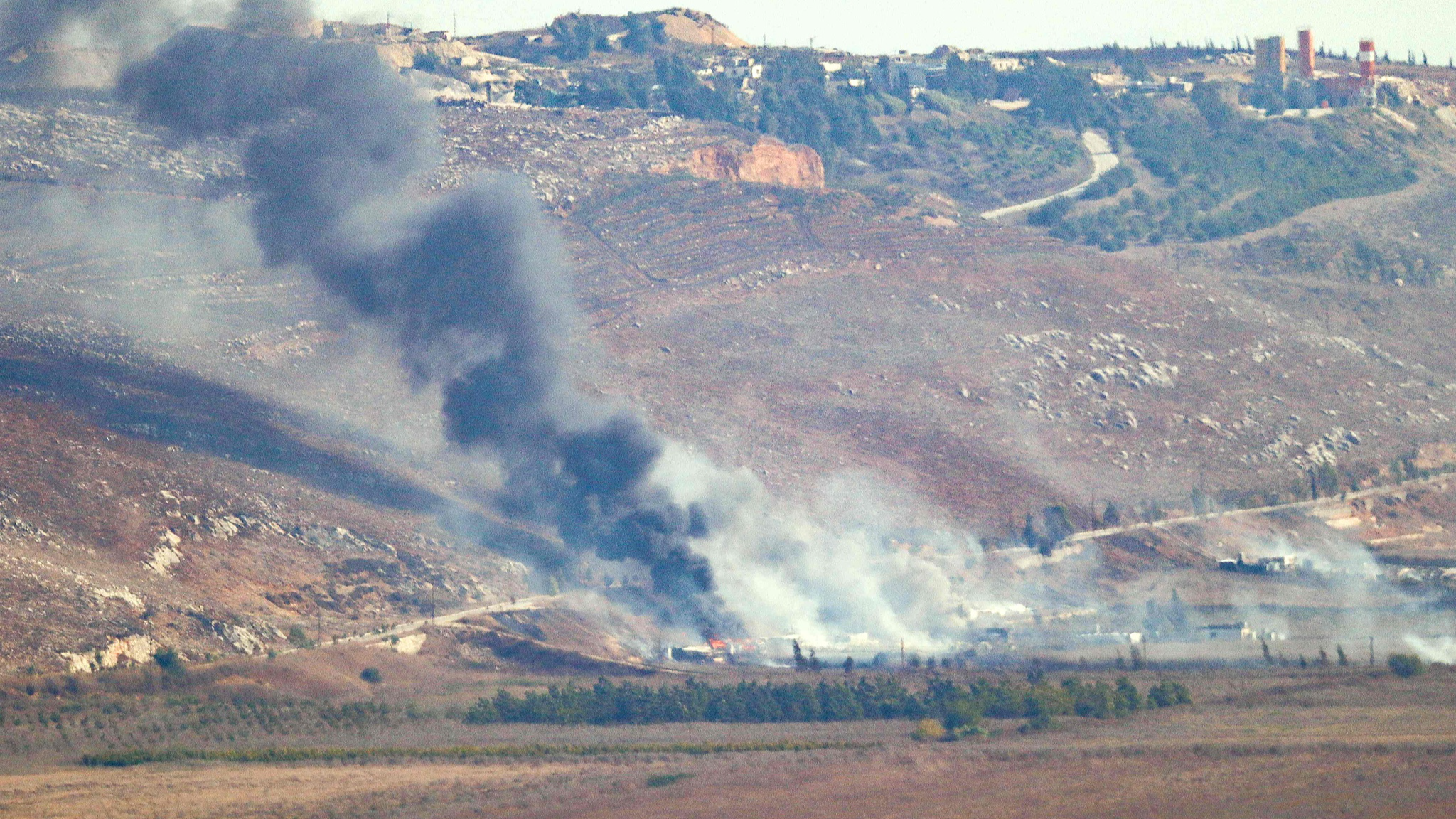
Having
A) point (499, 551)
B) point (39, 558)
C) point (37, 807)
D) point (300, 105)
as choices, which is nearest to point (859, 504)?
point (499, 551)

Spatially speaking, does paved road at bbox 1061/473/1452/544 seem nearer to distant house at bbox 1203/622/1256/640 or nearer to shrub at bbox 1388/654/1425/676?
distant house at bbox 1203/622/1256/640

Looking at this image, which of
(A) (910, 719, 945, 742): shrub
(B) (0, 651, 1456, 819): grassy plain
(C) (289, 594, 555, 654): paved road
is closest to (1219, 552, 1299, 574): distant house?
(B) (0, 651, 1456, 819): grassy plain

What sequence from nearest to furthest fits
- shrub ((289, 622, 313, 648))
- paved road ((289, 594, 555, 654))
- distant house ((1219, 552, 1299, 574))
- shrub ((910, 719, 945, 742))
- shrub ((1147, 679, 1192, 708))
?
shrub ((910, 719, 945, 742)), shrub ((1147, 679, 1192, 708)), shrub ((289, 622, 313, 648)), paved road ((289, 594, 555, 654)), distant house ((1219, 552, 1299, 574))

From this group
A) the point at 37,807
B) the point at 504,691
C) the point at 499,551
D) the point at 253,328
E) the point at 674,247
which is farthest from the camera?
the point at 674,247

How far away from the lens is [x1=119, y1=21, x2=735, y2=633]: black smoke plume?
123 meters

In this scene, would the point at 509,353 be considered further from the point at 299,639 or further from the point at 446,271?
the point at 299,639

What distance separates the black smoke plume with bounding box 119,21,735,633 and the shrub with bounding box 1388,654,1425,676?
37.8 m

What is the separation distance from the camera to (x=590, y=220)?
179 metres

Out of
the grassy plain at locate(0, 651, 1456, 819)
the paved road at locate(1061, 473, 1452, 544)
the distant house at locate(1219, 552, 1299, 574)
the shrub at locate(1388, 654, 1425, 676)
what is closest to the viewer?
the grassy plain at locate(0, 651, 1456, 819)

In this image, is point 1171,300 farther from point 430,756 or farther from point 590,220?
point 430,756

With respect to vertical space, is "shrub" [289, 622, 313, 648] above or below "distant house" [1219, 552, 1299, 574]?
below

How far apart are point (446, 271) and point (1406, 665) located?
207ft

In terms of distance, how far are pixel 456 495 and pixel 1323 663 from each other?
55.8 meters

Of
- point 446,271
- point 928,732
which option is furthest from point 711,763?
point 446,271
